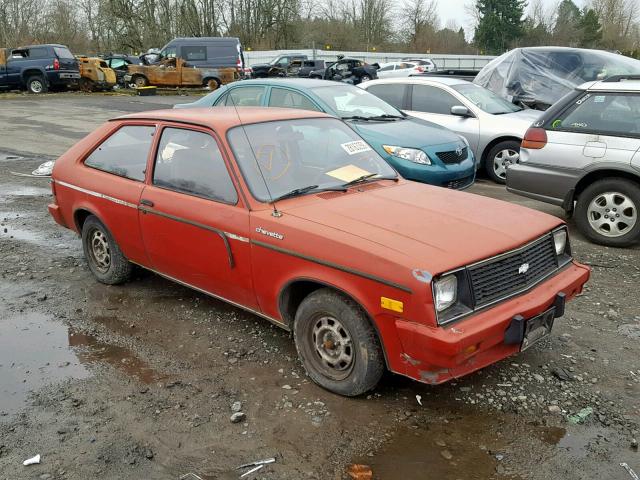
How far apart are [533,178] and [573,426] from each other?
12.4 ft

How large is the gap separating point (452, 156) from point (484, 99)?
2700 mm

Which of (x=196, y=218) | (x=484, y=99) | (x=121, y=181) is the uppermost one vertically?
(x=484, y=99)

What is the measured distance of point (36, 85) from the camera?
84.0 ft

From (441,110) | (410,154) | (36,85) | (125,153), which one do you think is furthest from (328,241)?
(36,85)

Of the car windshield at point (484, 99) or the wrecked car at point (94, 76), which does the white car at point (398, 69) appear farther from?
the car windshield at point (484, 99)

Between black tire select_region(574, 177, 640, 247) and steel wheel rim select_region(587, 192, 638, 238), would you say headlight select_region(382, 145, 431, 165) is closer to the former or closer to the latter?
black tire select_region(574, 177, 640, 247)

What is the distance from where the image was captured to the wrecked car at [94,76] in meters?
26.7

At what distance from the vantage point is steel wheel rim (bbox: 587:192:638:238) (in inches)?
229

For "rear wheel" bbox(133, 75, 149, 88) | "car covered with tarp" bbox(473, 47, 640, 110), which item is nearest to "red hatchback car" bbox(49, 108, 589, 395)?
"car covered with tarp" bbox(473, 47, 640, 110)

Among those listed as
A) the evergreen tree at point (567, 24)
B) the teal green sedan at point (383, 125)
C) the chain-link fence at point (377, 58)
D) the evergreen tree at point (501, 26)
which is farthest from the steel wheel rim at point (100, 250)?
the evergreen tree at point (501, 26)

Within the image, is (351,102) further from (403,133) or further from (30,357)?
(30,357)

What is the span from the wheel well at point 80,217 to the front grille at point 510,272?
358 cm

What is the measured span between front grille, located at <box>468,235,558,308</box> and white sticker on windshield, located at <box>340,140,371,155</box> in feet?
5.09

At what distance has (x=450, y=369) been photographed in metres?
2.90
